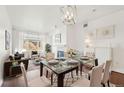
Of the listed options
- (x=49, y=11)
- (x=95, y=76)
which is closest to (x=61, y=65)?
(x=95, y=76)

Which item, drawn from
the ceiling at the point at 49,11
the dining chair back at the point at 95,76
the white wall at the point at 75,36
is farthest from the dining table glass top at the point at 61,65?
the white wall at the point at 75,36

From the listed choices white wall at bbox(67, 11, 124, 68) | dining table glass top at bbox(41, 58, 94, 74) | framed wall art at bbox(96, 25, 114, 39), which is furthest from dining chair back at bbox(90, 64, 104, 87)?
framed wall art at bbox(96, 25, 114, 39)

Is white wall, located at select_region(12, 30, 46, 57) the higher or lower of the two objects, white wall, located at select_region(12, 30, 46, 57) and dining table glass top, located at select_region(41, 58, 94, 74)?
the higher

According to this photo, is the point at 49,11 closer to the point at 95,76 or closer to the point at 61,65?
the point at 61,65

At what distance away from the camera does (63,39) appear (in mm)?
7027

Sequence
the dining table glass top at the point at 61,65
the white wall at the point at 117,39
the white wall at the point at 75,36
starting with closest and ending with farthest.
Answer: the dining table glass top at the point at 61,65 → the white wall at the point at 117,39 → the white wall at the point at 75,36

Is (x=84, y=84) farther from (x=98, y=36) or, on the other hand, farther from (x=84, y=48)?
(x=84, y=48)

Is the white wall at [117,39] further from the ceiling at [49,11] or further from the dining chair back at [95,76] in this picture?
the dining chair back at [95,76]

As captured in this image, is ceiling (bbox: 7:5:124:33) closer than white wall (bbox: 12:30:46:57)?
Yes

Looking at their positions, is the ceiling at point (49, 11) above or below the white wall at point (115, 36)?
above

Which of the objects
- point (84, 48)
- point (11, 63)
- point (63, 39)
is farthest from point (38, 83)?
point (63, 39)

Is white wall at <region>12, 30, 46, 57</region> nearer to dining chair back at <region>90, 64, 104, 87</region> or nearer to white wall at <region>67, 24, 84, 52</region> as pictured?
white wall at <region>67, 24, 84, 52</region>

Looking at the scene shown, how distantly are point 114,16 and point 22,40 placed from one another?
22.3ft
